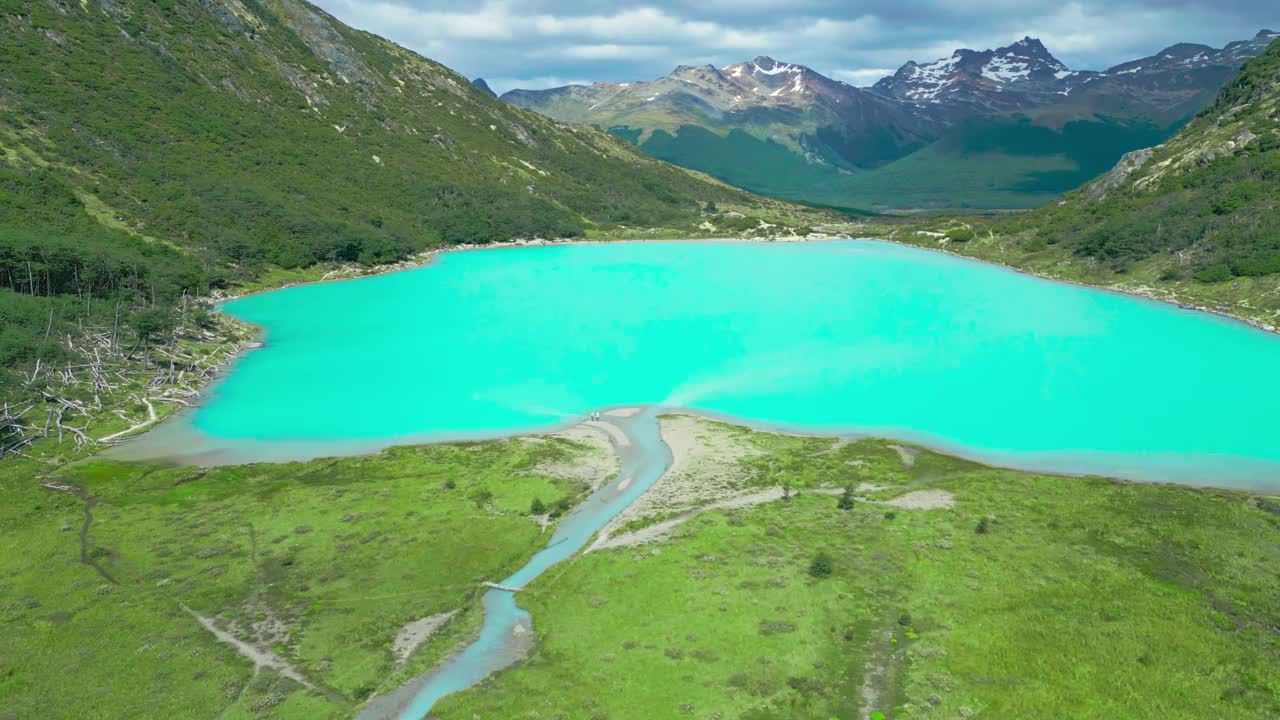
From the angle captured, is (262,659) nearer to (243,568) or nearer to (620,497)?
(243,568)

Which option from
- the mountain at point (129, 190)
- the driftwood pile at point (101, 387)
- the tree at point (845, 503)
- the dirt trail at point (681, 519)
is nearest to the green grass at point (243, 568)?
the driftwood pile at point (101, 387)

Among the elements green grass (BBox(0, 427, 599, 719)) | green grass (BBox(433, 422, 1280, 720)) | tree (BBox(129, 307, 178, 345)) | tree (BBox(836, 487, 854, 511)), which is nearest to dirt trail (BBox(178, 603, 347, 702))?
green grass (BBox(0, 427, 599, 719))

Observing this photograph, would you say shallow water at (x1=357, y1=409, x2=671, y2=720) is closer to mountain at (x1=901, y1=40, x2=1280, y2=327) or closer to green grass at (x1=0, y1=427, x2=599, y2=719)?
green grass at (x1=0, y1=427, x2=599, y2=719)

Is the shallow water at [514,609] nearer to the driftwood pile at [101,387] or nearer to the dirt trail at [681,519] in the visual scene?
the dirt trail at [681,519]

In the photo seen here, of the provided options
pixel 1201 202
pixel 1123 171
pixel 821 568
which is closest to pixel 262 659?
pixel 821 568

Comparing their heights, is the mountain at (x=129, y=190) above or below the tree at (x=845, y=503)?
above
